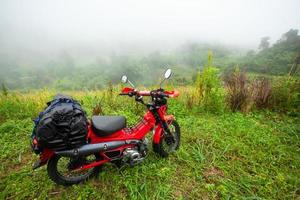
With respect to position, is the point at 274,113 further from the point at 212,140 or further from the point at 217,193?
the point at 217,193

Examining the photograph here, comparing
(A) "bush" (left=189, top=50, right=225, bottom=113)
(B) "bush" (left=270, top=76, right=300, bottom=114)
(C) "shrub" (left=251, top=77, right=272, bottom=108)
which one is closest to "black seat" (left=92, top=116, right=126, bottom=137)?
(A) "bush" (left=189, top=50, right=225, bottom=113)

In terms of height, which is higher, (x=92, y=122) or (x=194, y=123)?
(x=92, y=122)

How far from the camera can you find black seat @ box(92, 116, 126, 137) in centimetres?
296

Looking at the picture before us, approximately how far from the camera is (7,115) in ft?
18.2

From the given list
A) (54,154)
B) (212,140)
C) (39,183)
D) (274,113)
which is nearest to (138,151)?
(54,154)

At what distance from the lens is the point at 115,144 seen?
3.12 m

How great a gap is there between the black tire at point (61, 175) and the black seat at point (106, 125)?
427 millimetres

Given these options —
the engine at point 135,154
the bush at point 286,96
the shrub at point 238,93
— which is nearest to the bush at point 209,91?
the shrub at point 238,93

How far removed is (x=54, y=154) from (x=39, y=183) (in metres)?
0.78

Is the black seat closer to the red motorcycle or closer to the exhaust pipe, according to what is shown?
the red motorcycle

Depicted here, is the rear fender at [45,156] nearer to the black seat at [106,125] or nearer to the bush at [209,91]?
the black seat at [106,125]

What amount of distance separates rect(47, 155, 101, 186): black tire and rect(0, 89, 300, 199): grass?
0.28 feet

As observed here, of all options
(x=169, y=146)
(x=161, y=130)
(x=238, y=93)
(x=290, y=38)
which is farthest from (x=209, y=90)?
(x=290, y=38)

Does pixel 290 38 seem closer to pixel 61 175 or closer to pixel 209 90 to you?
pixel 209 90
